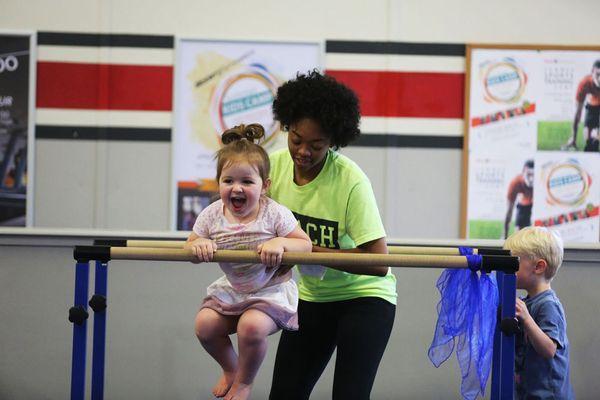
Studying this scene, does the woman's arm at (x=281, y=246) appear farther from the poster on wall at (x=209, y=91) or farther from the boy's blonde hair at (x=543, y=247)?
the poster on wall at (x=209, y=91)

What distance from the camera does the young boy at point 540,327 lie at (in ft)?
9.11

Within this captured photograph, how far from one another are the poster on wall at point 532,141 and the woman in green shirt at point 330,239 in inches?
85.5

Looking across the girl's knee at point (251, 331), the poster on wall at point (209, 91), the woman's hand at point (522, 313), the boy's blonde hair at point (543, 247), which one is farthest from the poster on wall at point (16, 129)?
the woman's hand at point (522, 313)

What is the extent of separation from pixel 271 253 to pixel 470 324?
2.48 ft

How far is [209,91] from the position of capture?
15.1 ft

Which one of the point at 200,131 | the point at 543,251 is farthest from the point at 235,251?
the point at 200,131

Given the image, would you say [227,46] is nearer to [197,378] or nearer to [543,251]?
[197,378]

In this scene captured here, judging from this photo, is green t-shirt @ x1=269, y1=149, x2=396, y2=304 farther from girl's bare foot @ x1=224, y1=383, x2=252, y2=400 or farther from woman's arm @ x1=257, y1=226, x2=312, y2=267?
girl's bare foot @ x1=224, y1=383, x2=252, y2=400

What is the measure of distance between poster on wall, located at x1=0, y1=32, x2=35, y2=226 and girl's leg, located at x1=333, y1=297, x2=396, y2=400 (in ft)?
A: 8.98

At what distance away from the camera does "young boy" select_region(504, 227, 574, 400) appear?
278cm

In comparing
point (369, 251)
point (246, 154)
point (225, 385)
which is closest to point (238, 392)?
point (225, 385)

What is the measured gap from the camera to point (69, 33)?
4.61 meters

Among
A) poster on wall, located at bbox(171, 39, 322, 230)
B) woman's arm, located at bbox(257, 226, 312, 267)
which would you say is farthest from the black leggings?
poster on wall, located at bbox(171, 39, 322, 230)

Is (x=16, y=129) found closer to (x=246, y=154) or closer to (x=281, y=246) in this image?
(x=246, y=154)
